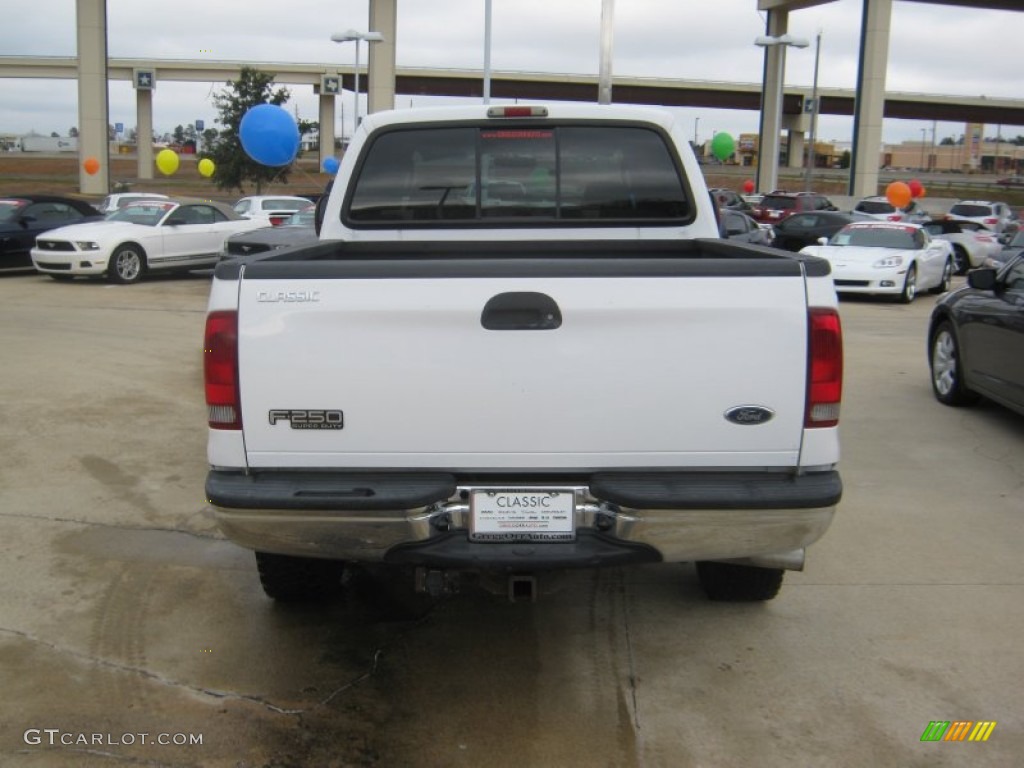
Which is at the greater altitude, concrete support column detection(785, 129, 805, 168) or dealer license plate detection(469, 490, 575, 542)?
concrete support column detection(785, 129, 805, 168)

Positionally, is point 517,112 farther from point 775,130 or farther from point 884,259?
point 775,130

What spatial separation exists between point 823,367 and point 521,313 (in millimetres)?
1029

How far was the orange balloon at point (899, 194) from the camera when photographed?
117 feet

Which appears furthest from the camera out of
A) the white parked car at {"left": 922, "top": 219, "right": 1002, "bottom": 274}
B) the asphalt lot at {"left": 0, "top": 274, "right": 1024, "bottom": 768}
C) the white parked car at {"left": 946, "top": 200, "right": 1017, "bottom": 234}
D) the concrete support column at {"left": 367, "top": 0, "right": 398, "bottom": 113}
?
the concrete support column at {"left": 367, "top": 0, "right": 398, "bottom": 113}

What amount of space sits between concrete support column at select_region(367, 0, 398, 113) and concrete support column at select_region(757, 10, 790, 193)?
17168mm

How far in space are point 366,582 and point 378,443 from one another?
6.15ft

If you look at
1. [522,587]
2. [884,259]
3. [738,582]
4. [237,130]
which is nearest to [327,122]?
[237,130]

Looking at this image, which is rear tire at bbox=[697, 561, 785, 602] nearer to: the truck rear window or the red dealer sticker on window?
the truck rear window

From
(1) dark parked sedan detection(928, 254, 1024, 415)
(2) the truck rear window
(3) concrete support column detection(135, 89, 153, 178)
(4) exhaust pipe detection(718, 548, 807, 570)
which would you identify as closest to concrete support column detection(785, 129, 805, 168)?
(3) concrete support column detection(135, 89, 153, 178)

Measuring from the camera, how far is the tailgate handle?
3475 mm

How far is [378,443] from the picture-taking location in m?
3.55

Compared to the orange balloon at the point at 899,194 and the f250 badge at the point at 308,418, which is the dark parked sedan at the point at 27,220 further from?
the orange balloon at the point at 899,194

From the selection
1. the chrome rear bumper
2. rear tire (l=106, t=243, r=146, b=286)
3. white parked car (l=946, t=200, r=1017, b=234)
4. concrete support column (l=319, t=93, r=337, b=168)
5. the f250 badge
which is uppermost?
concrete support column (l=319, t=93, r=337, b=168)

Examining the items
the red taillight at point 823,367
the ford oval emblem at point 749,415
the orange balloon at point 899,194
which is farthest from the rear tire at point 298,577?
the orange balloon at point 899,194
